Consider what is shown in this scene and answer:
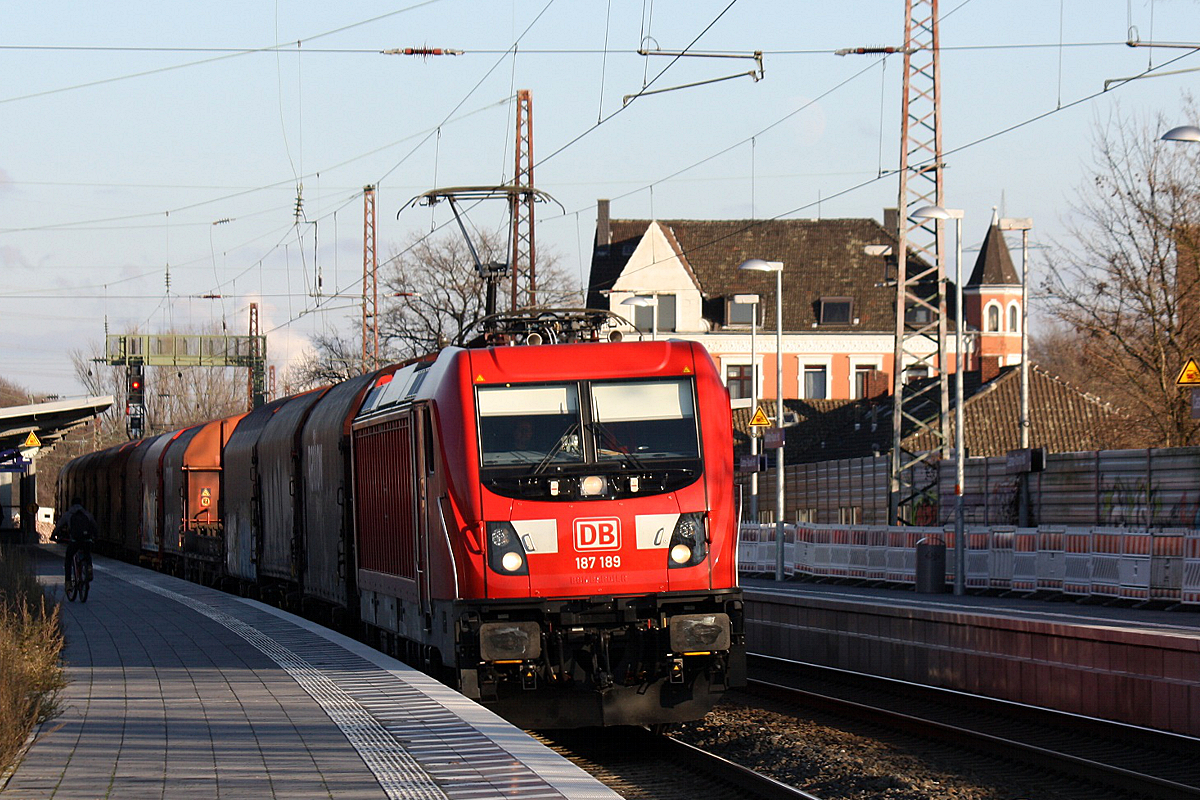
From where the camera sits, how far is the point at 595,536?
41.0 feet

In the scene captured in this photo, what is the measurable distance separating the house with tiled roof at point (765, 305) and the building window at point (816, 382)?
0.16 ft

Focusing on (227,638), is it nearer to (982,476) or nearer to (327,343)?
(982,476)

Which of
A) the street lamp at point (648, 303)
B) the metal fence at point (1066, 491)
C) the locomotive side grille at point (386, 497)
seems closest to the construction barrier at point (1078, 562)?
the metal fence at point (1066, 491)

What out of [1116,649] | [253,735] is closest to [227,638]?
[253,735]

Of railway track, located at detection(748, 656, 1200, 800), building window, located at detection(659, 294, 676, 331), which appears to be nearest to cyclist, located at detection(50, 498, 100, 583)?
railway track, located at detection(748, 656, 1200, 800)

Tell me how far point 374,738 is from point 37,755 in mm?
2008

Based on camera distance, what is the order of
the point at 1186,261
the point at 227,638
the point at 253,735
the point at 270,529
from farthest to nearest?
the point at 1186,261 < the point at 270,529 < the point at 227,638 < the point at 253,735

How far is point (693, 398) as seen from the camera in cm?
1315

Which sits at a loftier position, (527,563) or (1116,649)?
(527,563)

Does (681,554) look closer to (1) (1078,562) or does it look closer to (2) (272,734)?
(2) (272,734)

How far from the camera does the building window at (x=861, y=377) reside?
78.1 m

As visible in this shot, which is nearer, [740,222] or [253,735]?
[253,735]

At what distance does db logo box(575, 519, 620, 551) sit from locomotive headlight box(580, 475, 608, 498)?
22 cm

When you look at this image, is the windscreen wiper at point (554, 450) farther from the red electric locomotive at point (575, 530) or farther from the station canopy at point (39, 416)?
the station canopy at point (39, 416)
